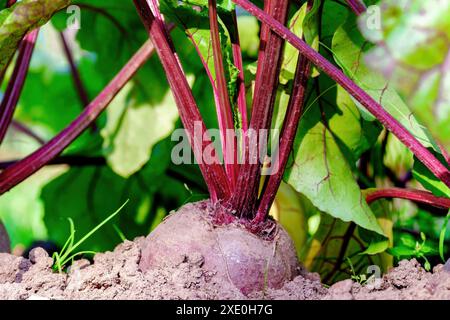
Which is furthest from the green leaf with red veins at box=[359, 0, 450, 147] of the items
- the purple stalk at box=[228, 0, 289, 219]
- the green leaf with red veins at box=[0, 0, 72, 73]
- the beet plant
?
the green leaf with red veins at box=[0, 0, 72, 73]

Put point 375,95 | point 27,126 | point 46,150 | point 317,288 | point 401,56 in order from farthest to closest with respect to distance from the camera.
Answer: point 27,126, point 46,150, point 375,95, point 317,288, point 401,56

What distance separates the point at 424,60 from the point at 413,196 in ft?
1.05

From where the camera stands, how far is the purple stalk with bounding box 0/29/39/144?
989mm

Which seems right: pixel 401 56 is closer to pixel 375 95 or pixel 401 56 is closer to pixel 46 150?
pixel 375 95

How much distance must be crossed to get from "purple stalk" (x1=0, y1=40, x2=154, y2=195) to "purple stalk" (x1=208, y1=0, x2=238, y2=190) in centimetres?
26

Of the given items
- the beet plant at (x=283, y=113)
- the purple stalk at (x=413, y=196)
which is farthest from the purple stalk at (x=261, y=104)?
the purple stalk at (x=413, y=196)

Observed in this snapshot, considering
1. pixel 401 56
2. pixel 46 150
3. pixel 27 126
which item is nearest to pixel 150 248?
pixel 46 150

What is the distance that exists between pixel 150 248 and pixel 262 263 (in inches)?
5.9

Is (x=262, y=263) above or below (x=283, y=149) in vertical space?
below

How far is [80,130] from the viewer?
982 mm

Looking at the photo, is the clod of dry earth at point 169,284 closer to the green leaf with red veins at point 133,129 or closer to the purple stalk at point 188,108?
the purple stalk at point 188,108

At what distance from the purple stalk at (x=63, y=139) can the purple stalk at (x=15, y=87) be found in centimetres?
8

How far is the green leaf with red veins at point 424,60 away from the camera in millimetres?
582

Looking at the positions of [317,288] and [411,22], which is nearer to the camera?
[411,22]
